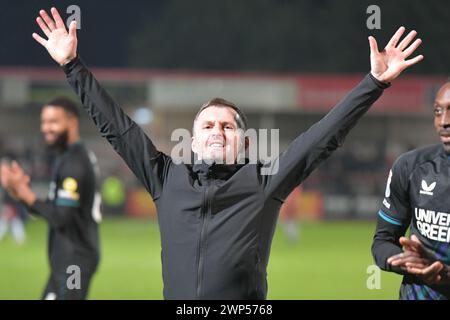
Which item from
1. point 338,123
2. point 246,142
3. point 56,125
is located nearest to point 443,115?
point 338,123

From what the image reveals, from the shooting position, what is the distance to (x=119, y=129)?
3863mm

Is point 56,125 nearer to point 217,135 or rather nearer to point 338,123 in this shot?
point 217,135

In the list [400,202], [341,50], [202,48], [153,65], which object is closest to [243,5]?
[202,48]

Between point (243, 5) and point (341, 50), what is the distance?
35.8ft

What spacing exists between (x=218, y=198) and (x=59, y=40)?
108 centimetres

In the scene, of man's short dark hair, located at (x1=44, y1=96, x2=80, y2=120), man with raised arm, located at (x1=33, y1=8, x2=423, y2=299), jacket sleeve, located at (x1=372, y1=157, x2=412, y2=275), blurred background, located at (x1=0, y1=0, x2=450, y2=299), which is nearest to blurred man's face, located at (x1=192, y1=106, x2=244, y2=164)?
man with raised arm, located at (x1=33, y1=8, x2=423, y2=299)

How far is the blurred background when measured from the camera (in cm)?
1412

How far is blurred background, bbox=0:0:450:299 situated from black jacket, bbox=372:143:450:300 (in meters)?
6.20

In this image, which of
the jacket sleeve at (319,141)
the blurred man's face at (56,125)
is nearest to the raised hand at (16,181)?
the blurred man's face at (56,125)

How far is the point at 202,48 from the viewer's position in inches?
1791

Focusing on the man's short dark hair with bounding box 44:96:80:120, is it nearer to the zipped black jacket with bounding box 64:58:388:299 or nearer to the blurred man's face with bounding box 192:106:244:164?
the zipped black jacket with bounding box 64:58:388:299

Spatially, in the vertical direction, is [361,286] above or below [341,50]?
below

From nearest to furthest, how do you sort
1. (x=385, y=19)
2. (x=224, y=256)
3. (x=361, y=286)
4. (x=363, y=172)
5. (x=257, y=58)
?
1. (x=224, y=256)
2. (x=361, y=286)
3. (x=385, y=19)
4. (x=363, y=172)
5. (x=257, y=58)

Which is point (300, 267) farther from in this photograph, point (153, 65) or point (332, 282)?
point (153, 65)
